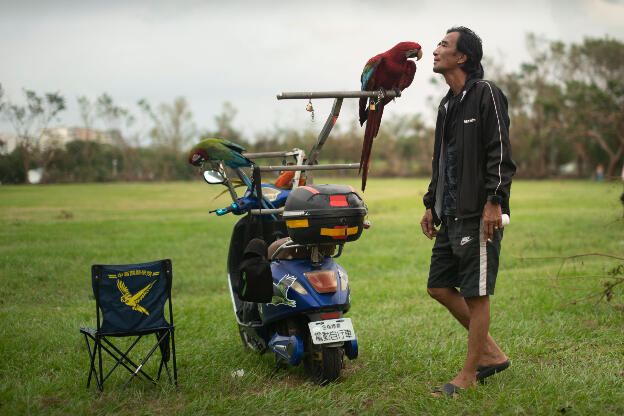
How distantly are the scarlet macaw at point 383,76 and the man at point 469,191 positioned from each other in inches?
9.7

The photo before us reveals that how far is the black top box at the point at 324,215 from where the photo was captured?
3.27 meters

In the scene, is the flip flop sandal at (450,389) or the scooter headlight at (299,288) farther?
the scooter headlight at (299,288)

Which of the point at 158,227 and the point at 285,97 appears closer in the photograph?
the point at 285,97

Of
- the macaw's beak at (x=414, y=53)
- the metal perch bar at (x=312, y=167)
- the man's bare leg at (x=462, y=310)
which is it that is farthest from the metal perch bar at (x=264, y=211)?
the macaw's beak at (x=414, y=53)

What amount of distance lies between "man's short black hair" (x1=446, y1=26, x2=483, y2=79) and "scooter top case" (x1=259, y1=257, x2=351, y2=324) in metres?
1.35

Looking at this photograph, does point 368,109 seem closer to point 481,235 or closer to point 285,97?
point 285,97

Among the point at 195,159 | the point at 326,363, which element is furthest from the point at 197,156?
the point at 326,363

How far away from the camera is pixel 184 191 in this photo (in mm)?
24156

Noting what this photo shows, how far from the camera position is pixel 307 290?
11.2ft

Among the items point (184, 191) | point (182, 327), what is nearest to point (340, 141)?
point (184, 191)

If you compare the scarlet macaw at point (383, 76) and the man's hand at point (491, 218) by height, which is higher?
the scarlet macaw at point (383, 76)

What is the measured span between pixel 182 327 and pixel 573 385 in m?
3.07

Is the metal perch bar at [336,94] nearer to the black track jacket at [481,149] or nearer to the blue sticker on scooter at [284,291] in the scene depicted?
the black track jacket at [481,149]

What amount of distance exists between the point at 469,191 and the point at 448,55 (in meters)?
0.76
